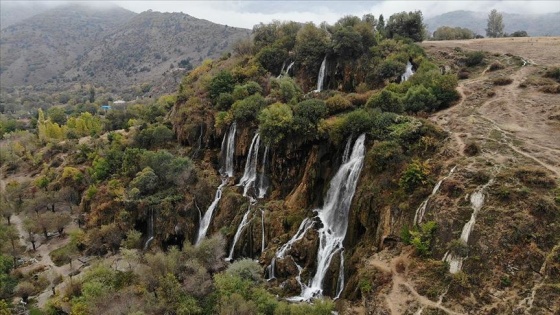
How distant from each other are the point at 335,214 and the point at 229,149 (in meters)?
17.0

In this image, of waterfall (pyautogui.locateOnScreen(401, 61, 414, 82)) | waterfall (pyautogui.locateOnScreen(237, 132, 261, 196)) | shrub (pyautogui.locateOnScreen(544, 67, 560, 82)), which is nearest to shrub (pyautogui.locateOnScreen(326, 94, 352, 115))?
waterfall (pyautogui.locateOnScreen(237, 132, 261, 196))

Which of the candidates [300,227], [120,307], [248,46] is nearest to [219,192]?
[300,227]

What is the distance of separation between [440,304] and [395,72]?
28.8 m

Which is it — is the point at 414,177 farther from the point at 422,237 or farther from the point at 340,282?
the point at 340,282

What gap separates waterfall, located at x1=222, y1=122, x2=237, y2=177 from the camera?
4281 centimetres

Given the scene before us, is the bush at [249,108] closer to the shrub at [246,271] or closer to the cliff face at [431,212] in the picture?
the cliff face at [431,212]

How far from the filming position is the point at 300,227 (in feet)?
103

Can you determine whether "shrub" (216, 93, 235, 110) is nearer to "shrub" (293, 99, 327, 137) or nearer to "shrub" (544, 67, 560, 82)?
"shrub" (293, 99, 327, 137)

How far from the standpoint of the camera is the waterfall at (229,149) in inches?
1686

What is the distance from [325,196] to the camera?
3244cm

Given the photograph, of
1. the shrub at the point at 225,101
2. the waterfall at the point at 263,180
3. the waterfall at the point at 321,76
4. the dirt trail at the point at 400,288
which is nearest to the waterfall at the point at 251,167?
the waterfall at the point at 263,180

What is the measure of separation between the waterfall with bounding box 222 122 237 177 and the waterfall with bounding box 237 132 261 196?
2.69 metres

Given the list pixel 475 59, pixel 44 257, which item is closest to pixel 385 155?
pixel 475 59

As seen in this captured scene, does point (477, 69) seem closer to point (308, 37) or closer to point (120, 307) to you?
point (308, 37)
